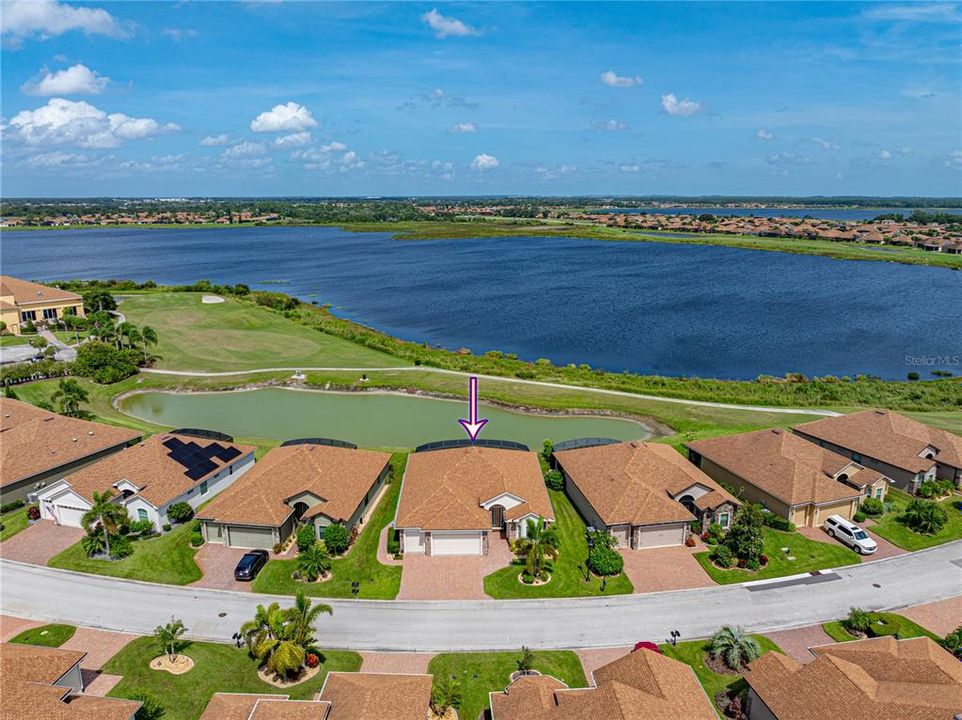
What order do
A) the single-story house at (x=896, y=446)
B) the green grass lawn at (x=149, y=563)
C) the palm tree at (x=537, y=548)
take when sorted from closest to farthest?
the palm tree at (x=537, y=548) < the green grass lawn at (x=149, y=563) < the single-story house at (x=896, y=446)

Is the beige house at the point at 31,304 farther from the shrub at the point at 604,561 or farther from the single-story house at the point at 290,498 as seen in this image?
the shrub at the point at 604,561

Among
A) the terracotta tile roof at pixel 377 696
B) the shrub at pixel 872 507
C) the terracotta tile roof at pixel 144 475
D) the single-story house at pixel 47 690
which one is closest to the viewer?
the single-story house at pixel 47 690

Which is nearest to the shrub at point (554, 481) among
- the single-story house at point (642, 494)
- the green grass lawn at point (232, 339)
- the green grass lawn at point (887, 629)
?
the single-story house at point (642, 494)

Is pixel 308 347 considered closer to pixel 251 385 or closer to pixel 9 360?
pixel 251 385

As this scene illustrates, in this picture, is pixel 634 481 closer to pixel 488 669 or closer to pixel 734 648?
pixel 734 648

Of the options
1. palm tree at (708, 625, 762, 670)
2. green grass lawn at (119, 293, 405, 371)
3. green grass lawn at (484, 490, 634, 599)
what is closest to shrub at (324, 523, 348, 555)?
green grass lawn at (484, 490, 634, 599)

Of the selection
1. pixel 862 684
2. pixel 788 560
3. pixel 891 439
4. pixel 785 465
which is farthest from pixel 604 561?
pixel 891 439
